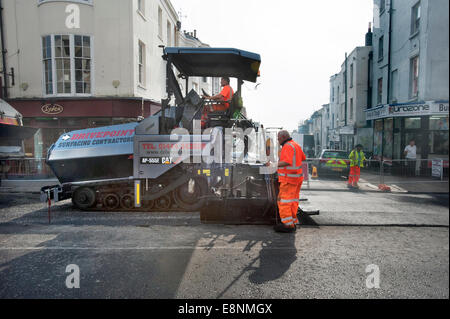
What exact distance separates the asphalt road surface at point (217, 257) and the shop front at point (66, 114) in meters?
8.40

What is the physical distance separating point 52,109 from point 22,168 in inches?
159

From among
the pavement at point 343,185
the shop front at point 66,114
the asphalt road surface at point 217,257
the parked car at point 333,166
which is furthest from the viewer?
the shop front at point 66,114

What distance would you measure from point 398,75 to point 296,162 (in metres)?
15.2

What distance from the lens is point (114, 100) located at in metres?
14.1

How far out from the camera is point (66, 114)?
46.3ft

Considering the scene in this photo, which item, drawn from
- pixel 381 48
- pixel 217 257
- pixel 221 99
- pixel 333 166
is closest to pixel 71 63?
pixel 221 99

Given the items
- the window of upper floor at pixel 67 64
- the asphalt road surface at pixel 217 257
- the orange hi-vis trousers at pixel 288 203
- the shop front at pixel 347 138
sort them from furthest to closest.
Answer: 1. the shop front at pixel 347 138
2. the window of upper floor at pixel 67 64
3. the orange hi-vis trousers at pixel 288 203
4. the asphalt road surface at pixel 217 257

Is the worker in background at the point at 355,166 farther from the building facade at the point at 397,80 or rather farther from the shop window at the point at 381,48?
the shop window at the point at 381,48

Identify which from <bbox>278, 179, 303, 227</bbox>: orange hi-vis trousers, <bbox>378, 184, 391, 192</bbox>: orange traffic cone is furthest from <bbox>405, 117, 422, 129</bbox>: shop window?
<bbox>278, 179, 303, 227</bbox>: orange hi-vis trousers

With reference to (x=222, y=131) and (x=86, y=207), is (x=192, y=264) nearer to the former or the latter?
(x=222, y=131)

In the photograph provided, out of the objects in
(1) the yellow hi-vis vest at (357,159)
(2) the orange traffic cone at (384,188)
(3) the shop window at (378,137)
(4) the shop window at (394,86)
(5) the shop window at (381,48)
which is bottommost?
(2) the orange traffic cone at (384,188)

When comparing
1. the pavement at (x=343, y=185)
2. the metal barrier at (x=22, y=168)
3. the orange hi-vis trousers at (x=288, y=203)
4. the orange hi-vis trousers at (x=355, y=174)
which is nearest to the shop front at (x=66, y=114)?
the metal barrier at (x=22, y=168)

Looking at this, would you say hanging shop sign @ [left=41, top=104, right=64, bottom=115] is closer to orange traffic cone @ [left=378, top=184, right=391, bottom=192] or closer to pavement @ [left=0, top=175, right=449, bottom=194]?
pavement @ [left=0, top=175, right=449, bottom=194]

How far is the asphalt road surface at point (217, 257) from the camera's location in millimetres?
3051
